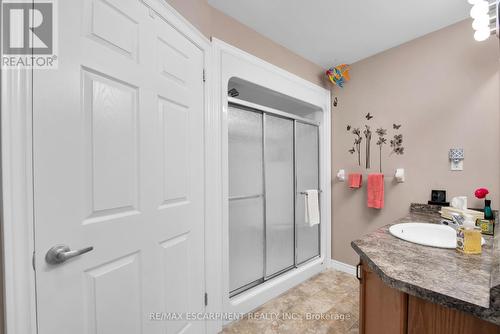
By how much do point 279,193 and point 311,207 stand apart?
16.9 inches

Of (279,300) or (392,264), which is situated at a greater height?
(392,264)

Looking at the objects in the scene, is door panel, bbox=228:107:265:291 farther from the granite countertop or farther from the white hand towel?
the granite countertop

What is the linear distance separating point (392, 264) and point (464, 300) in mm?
265

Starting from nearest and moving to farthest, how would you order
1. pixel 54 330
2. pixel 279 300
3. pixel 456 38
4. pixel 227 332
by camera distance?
1. pixel 54 330
2. pixel 227 332
3. pixel 456 38
4. pixel 279 300

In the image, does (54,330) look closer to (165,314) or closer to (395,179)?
(165,314)

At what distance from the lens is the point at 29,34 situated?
746 mm

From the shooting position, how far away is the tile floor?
67.2 inches

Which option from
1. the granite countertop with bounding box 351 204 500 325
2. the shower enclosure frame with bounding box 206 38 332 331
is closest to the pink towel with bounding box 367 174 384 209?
the granite countertop with bounding box 351 204 500 325

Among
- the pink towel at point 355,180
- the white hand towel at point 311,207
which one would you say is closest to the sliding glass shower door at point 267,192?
the white hand towel at point 311,207

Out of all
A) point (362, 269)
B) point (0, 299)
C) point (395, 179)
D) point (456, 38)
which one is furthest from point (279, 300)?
point (456, 38)

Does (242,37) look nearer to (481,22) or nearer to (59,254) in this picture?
(481,22)

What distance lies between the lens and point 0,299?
703mm

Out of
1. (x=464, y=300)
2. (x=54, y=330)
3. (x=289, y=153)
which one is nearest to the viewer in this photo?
(x=464, y=300)

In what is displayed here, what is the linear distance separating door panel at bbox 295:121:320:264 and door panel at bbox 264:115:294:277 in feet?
0.33
